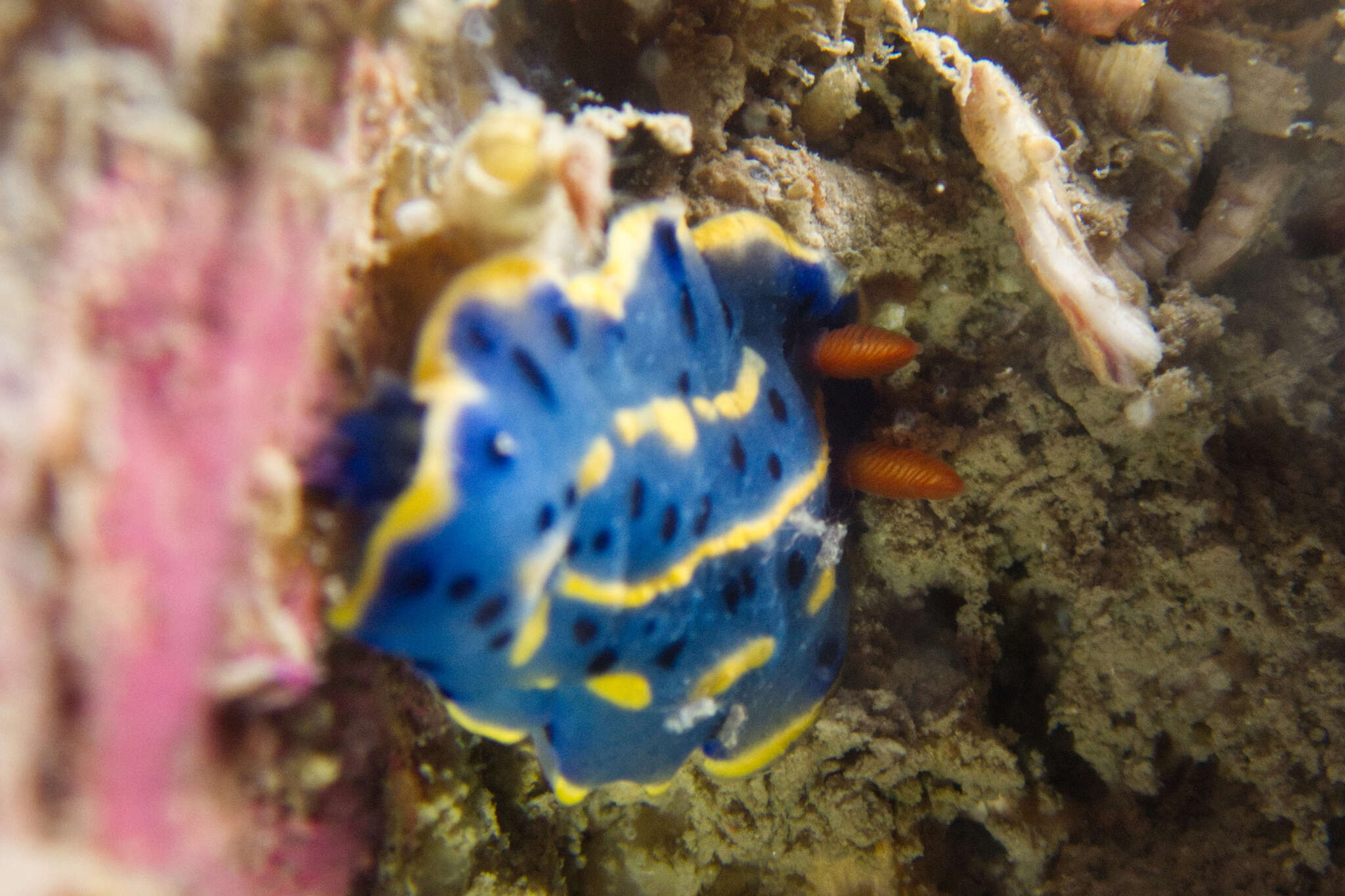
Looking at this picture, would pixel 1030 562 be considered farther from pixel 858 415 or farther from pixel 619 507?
pixel 619 507

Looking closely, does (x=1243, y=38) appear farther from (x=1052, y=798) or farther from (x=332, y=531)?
(x=332, y=531)

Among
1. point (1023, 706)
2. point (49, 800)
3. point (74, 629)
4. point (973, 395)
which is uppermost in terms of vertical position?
point (74, 629)

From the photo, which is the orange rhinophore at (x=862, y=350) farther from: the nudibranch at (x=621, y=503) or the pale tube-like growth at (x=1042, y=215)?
the pale tube-like growth at (x=1042, y=215)

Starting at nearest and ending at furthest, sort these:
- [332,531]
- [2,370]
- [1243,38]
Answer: [2,370], [332,531], [1243,38]

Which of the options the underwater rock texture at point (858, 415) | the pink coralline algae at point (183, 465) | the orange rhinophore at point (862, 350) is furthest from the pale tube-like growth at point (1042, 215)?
the pink coralline algae at point (183, 465)

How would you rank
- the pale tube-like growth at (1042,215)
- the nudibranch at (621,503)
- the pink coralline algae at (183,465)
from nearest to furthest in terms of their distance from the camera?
1. the pink coralline algae at (183,465)
2. the nudibranch at (621,503)
3. the pale tube-like growth at (1042,215)

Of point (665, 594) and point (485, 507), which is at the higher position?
point (485, 507)

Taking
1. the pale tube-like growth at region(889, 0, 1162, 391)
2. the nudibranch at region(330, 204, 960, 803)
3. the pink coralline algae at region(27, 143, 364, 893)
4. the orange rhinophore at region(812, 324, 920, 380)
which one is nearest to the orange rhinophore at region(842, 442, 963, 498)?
the nudibranch at region(330, 204, 960, 803)

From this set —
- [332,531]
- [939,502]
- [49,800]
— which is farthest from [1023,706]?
[49,800]
